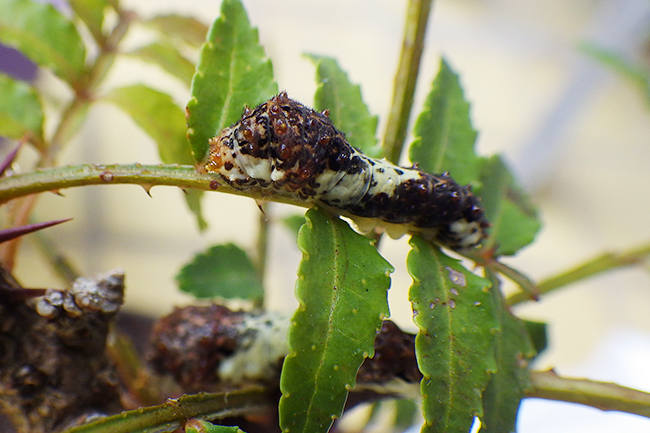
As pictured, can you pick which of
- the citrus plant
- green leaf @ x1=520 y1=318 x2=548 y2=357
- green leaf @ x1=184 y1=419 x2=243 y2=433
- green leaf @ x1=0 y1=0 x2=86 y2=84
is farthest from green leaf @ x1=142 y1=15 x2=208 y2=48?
green leaf @ x1=520 y1=318 x2=548 y2=357

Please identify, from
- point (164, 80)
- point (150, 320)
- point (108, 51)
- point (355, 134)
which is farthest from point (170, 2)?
point (355, 134)

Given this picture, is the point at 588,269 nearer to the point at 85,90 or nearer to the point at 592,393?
the point at 592,393

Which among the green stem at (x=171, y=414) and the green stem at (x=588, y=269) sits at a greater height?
the green stem at (x=588, y=269)

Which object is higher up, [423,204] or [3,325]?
[423,204]

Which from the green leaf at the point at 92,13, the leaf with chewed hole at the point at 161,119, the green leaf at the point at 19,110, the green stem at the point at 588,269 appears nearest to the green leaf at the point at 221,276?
the leaf with chewed hole at the point at 161,119

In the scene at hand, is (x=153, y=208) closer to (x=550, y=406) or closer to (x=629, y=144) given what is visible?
(x=550, y=406)

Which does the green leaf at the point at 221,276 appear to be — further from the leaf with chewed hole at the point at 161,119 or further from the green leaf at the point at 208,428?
the green leaf at the point at 208,428
